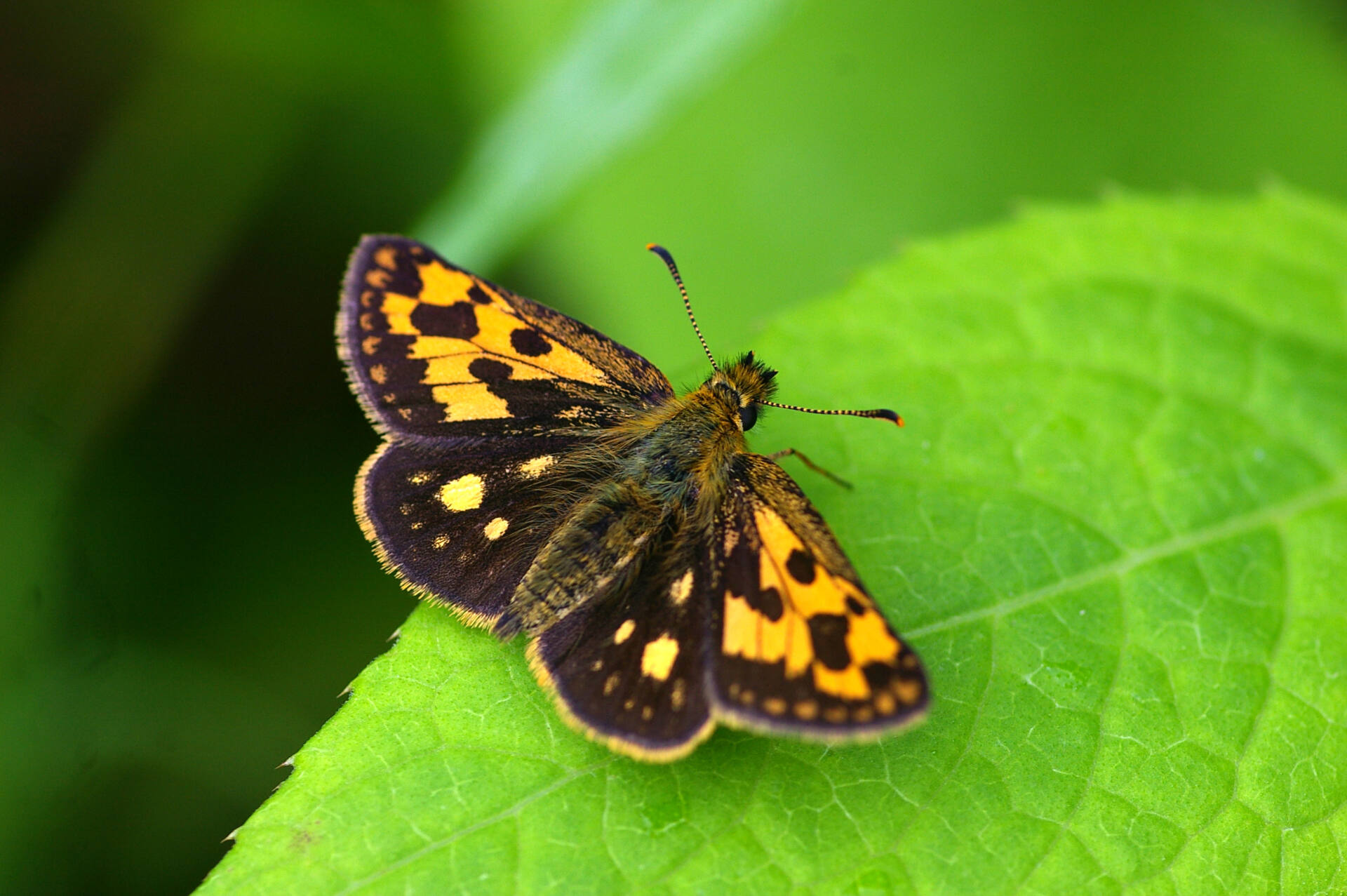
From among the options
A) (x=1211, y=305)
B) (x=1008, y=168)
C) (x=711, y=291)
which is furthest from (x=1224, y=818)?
(x=1008, y=168)

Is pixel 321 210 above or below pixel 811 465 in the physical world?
below

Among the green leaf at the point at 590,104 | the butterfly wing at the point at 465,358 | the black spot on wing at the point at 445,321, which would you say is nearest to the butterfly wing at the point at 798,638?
the butterfly wing at the point at 465,358

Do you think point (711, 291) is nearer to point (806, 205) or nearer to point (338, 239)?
point (806, 205)

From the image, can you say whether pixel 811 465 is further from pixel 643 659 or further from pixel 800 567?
pixel 643 659

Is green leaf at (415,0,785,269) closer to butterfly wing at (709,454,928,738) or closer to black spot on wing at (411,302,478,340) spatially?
black spot on wing at (411,302,478,340)

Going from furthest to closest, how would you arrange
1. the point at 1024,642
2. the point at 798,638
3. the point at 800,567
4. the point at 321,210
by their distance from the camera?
the point at 321,210
the point at 1024,642
the point at 800,567
the point at 798,638

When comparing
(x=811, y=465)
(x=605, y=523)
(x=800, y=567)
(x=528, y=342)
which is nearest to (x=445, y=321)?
(x=528, y=342)
